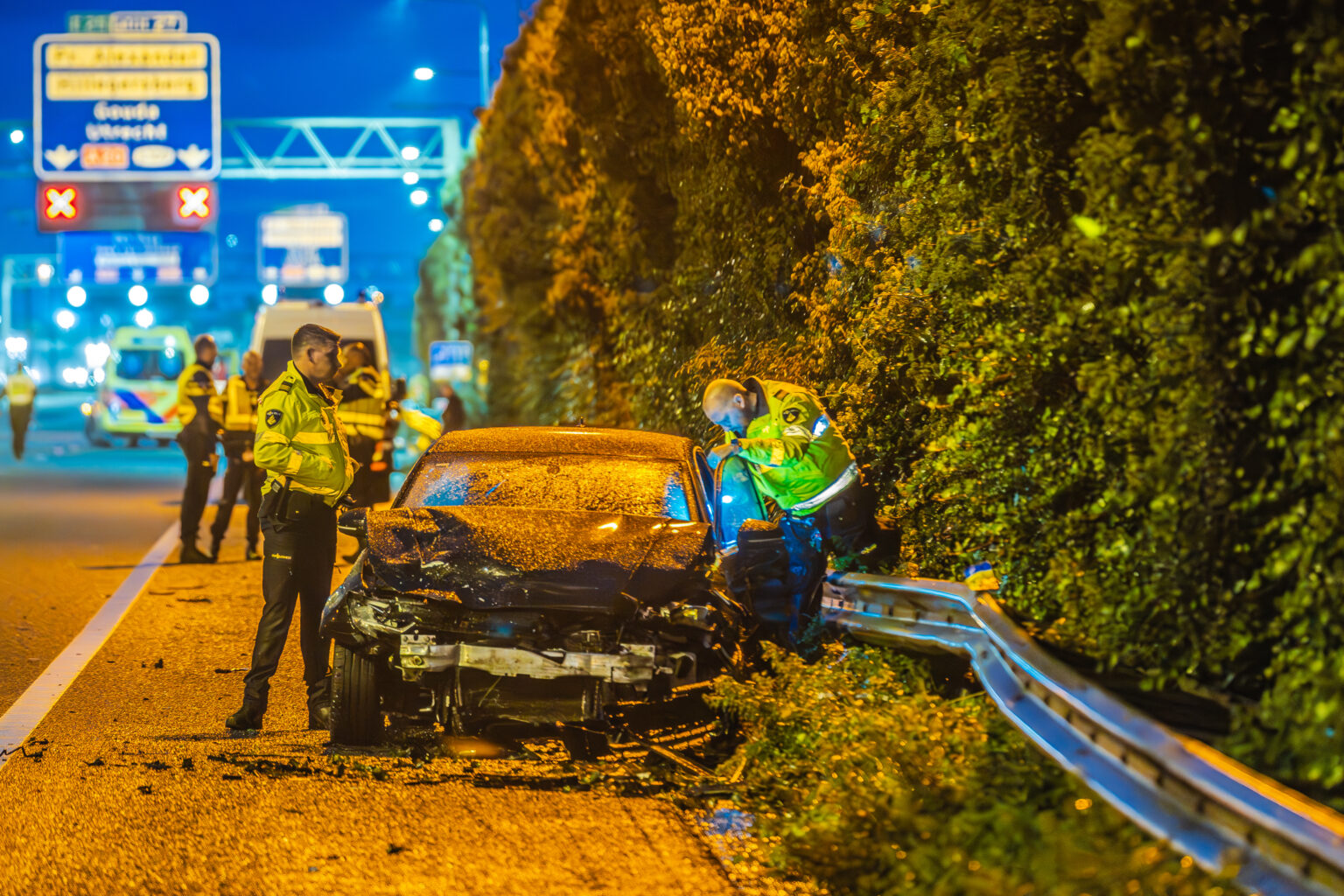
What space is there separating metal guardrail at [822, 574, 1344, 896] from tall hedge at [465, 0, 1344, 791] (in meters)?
0.34

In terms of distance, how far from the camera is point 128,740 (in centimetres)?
621

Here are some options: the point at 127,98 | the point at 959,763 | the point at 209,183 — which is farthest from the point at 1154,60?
the point at 209,183

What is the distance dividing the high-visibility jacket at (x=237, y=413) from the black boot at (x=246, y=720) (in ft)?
21.1

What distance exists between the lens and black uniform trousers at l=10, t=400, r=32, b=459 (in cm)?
2725

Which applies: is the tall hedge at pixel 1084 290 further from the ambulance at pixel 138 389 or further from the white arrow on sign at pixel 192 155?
the ambulance at pixel 138 389

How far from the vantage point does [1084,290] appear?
548cm

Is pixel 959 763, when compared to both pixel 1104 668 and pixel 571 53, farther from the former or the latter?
pixel 571 53

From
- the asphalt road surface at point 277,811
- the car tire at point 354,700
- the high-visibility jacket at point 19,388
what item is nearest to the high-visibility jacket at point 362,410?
the asphalt road surface at point 277,811

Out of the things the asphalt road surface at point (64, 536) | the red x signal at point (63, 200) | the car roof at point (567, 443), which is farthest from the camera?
the red x signal at point (63, 200)

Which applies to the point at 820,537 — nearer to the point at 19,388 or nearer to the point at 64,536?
the point at 64,536

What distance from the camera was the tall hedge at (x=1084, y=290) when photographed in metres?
3.96

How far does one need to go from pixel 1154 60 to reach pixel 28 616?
8103 millimetres

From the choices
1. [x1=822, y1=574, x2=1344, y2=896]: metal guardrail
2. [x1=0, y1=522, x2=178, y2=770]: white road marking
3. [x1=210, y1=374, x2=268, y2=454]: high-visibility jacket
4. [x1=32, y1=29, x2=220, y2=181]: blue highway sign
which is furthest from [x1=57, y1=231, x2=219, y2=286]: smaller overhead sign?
[x1=822, y1=574, x2=1344, y2=896]: metal guardrail

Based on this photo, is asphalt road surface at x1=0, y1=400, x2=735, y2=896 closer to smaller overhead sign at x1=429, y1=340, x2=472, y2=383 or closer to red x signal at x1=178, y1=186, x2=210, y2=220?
red x signal at x1=178, y1=186, x2=210, y2=220
